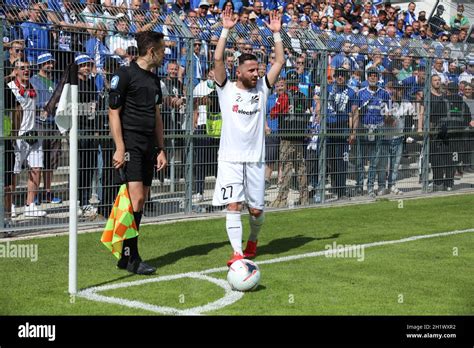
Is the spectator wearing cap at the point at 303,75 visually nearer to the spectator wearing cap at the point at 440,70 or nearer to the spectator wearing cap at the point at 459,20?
the spectator wearing cap at the point at 440,70

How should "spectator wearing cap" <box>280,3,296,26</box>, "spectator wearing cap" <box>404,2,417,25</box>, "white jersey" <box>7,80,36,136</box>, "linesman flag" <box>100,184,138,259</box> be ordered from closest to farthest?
"linesman flag" <box>100,184,138,259</box> → "white jersey" <box>7,80,36,136</box> → "spectator wearing cap" <box>280,3,296,26</box> → "spectator wearing cap" <box>404,2,417,25</box>

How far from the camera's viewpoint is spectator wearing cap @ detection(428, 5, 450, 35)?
28.7 metres

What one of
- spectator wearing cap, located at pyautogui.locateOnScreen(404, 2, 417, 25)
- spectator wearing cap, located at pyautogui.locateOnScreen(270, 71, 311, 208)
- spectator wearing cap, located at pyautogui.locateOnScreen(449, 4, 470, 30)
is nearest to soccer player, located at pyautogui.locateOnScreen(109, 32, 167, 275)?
spectator wearing cap, located at pyautogui.locateOnScreen(270, 71, 311, 208)

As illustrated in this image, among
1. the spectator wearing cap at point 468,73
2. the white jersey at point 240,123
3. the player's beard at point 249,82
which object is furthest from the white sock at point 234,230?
the spectator wearing cap at point 468,73

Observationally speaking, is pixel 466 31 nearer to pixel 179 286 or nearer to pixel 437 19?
pixel 437 19

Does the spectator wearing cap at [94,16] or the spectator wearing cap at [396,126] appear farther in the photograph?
the spectator wearing cap at [396,126]

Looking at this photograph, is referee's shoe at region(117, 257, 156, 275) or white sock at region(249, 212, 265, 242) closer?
referee's shoe at region(117, 257, 156, 275)

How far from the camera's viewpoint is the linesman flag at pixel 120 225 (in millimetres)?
8602

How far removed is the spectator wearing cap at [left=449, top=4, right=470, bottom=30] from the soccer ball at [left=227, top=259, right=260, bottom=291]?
2399cm

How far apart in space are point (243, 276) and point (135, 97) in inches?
93.0

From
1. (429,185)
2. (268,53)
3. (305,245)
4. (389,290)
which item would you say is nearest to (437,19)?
(429,185)

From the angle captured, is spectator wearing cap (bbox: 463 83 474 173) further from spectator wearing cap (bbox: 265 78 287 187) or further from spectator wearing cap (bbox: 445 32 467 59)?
spectator wearing cap (bbox: 265 78 287 187)

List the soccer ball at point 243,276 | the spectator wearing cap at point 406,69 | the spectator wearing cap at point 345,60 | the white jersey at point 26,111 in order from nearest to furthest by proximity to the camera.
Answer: the soccer ball at point 243,276 → the white jersey at point 26,111 → the spectator wearing cap at point 345,60 → the spectator wearing cap at point 406,69

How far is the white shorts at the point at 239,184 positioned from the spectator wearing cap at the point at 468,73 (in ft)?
34.3
